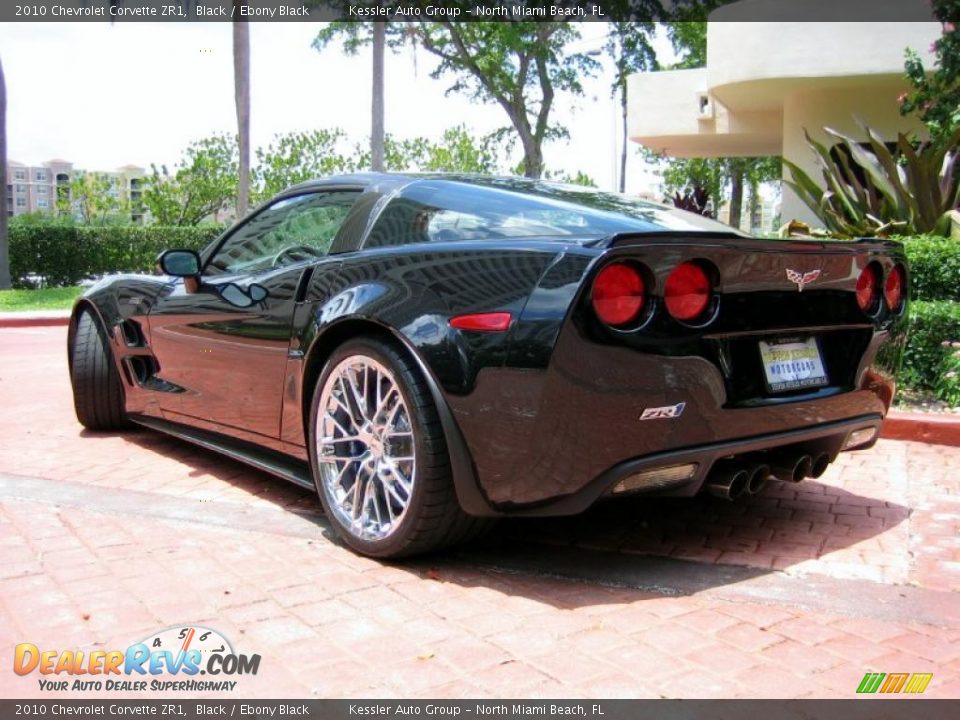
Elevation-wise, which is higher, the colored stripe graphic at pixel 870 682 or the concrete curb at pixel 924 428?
the concrete curb at pixel 924 428

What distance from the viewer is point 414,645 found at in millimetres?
2592

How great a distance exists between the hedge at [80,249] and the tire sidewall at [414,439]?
704 inches

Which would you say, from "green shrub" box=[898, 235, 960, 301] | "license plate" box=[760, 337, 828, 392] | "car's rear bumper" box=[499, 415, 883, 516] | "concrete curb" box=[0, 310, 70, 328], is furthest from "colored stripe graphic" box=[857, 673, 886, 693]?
"concrete curb" box=[0, 310, 70, 328]

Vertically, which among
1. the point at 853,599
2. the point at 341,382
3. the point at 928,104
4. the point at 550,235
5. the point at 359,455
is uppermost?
the point at 928,104

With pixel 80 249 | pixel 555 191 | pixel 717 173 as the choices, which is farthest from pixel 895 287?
pixel 717 173

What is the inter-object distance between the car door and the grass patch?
12.0 m

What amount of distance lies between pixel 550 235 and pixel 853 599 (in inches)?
60.0

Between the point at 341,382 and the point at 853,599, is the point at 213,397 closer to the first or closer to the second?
the point at 341,382

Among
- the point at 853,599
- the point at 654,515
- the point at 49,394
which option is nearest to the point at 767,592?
the point at 853,599

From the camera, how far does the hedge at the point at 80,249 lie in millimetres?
19609

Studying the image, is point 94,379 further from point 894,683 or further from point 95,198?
point 95,198

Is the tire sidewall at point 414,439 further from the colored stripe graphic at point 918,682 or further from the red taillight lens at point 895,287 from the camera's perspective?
the red taillight lens at point 895,287

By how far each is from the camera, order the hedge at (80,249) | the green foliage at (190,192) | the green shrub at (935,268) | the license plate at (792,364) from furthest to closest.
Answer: the green foliage at (190,192) → the hedge at (80,249) → the green shrub at (935,268) → the license plate at (792,364)

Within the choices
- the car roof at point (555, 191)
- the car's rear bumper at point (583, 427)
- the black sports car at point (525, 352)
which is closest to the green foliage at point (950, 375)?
the black sports car at point (525, 352)
